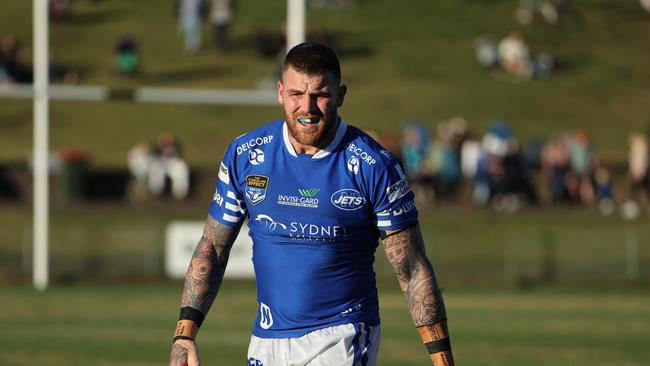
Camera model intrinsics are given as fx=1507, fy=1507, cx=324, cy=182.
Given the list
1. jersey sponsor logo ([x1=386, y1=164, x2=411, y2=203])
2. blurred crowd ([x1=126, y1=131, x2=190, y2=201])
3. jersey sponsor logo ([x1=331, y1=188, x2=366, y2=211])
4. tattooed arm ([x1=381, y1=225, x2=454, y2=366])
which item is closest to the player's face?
jersey sponsor logo ([x1=331, y1=188, x2=366, y2=211])

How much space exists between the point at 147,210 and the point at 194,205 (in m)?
3.00

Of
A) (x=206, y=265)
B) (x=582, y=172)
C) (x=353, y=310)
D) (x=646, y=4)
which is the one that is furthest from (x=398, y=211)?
(x=646, y=4)

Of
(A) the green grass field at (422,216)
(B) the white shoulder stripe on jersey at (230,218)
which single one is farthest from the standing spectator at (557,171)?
(B) the white shoulder stripe on jersey at (230,218)

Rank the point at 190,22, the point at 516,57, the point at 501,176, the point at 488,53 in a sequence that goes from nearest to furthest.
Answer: the point at 501,176 < the point at 190,22 < the point at 516,57 < the point at 488,53

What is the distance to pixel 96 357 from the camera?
1575 centimetres

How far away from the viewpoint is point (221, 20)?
39938 millimetres

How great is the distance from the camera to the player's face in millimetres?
6379

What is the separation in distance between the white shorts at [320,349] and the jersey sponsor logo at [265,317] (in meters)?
0.07

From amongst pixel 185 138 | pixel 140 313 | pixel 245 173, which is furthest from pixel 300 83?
pixel 185 138

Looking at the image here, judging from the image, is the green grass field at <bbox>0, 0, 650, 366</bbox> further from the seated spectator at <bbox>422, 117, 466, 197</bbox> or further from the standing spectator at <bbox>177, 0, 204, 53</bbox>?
the seated spectator at <bbox>422, 117, 466, 197</bbox>

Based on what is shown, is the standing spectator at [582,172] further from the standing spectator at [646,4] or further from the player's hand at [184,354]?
the player's hand at [184,354]

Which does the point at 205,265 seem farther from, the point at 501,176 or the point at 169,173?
the point at 169,173

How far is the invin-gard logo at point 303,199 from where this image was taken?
21.7 feet

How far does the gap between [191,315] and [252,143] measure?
84 cm
